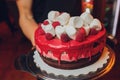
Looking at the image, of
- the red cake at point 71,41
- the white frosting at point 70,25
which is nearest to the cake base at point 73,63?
the red cake at point 71,41

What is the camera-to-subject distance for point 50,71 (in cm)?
93

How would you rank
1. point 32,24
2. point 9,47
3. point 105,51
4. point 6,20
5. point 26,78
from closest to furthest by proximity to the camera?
point 105,51
point 32,24
point 26,78
point 9,47
point 6,20

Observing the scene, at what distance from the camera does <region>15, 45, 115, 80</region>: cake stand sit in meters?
0.89

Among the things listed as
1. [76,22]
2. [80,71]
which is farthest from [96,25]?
[80,71]

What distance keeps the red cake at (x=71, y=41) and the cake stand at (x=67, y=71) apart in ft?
0.09

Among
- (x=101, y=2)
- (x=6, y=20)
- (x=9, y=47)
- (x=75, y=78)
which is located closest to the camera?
(x=75, y=78)

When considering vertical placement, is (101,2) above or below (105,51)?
below

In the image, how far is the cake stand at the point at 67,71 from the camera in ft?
2.92

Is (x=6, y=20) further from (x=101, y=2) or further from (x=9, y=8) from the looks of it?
(x=101, y=2)

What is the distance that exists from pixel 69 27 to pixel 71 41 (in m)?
0.06

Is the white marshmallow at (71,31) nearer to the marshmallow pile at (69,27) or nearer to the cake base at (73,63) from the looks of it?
the marshmallow pile at (69,27)

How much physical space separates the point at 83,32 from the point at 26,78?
132 cm

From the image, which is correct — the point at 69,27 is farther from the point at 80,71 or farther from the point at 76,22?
the point at 80,71

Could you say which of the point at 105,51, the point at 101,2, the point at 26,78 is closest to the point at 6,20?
the point at 26,78
